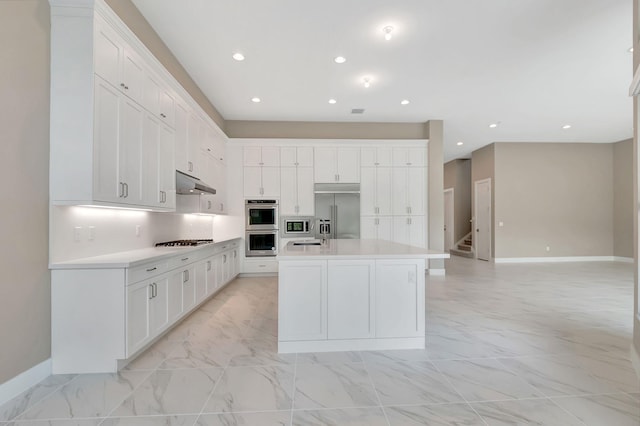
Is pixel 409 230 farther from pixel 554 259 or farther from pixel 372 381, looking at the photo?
pixel 554 259

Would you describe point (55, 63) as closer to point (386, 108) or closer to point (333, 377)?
point (333, 377)

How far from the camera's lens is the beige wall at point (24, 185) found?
1.79m

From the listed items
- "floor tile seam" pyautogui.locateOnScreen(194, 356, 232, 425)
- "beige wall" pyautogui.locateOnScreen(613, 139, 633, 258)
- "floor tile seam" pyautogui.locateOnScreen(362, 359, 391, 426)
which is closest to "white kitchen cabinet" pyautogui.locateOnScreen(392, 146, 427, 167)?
"floor tile seam" pyautogui.locateOnScreen(362, 359, 391, 426)

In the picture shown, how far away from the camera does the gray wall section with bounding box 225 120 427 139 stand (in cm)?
590

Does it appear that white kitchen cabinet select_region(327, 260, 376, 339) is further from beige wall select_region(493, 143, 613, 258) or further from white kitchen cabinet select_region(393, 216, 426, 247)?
beige wall select_region(493, 143, 613, 258)

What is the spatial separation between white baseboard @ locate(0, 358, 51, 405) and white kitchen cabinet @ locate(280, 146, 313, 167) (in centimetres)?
437

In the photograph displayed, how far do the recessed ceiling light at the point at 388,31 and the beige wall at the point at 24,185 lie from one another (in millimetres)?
2942

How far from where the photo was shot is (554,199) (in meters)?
7.65

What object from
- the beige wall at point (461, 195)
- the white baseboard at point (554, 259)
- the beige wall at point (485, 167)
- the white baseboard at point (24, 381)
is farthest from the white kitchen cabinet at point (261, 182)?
the beige wall at point (461, 195)

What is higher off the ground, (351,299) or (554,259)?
(351,299)

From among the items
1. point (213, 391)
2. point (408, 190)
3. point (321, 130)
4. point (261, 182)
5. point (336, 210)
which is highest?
point (321, 130)

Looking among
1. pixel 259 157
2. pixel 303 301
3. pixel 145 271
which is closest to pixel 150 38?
pixel 145 271

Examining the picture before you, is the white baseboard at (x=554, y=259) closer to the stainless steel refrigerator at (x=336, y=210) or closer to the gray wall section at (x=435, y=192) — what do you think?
the gray wall section at (x=435, y=192)

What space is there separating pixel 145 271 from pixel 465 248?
940 cm
